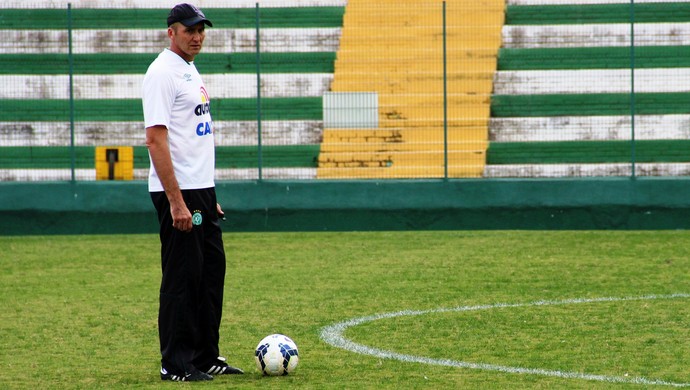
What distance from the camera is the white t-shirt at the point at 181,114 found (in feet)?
20.5

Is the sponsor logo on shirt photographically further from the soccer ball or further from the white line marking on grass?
the white line marking on grass

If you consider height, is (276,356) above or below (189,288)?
below

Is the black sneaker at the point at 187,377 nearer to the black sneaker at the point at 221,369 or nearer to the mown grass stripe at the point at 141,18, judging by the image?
the black sneaker at the point at 221,369

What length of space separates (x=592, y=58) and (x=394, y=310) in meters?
11.2

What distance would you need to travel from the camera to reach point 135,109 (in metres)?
20.8

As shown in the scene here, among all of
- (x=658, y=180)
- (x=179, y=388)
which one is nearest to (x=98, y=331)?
(x=179, y=388)

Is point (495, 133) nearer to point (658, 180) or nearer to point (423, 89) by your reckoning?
point (423, 89)

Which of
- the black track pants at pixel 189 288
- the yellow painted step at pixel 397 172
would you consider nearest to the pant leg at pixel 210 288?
the black track pants at pixel 189 288

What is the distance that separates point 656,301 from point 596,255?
3.43 meters

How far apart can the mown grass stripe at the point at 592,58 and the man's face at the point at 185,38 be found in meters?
13.1

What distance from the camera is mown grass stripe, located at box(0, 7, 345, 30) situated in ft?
71.6

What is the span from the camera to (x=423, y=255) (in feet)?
42.4

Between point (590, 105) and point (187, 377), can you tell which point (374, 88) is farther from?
point (187, 377)

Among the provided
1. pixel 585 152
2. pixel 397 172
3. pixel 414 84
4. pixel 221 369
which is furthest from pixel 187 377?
pixel 414 84
